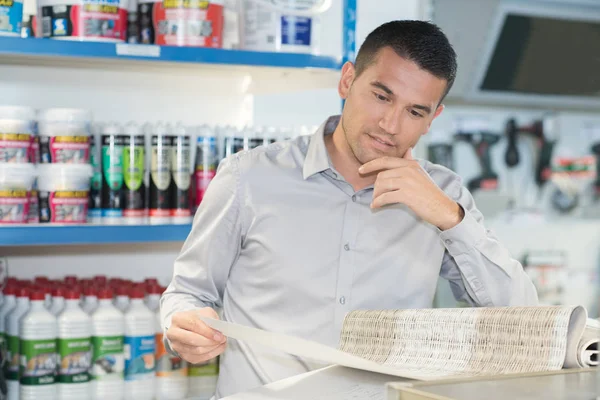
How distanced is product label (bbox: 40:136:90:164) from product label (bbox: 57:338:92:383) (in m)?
0.48

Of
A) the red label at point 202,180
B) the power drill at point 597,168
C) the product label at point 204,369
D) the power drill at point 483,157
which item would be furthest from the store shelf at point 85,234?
the power drill at point 597,168

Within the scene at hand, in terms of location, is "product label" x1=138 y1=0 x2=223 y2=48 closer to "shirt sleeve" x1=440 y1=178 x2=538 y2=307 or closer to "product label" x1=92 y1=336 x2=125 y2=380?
"product label" x1=92 y1=336 x2=125 y2=380

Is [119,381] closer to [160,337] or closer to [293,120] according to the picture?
[160,337]

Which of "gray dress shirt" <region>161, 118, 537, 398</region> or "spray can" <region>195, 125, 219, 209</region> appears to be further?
"spray can" <region>195, 125, 219, 209</region>

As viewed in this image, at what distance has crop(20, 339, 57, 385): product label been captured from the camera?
215cm

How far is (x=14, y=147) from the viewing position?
210 centimetres

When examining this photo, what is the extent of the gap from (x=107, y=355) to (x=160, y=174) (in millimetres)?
511

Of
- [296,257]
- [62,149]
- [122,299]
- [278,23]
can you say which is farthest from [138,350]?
[278,23]

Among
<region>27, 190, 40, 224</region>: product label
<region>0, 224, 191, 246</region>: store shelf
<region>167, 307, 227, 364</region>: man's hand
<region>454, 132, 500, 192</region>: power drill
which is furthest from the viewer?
<region>454, 132, 500, 192</region>: power drill

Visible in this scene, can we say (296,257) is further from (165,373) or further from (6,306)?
(6,306)

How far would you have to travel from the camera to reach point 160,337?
7.57ft

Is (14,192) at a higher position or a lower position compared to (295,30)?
lower

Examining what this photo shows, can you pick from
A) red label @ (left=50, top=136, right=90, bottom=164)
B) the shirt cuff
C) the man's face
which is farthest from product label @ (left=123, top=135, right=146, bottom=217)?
the shirt cuff

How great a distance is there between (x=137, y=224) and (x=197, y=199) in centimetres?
21
